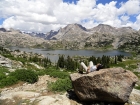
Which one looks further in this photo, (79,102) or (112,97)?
(79,102)

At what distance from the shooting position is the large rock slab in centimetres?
1378

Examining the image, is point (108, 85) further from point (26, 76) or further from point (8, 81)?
point (8, 81)

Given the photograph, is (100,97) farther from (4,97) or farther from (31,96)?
(4,97)

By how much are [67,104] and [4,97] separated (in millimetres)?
5766

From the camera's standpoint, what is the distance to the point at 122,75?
14.2 m

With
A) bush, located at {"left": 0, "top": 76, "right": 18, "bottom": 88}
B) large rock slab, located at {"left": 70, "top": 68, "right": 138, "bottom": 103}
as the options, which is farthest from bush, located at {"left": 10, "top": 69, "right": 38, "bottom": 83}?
large rock slab, located at {"left": 70, "top": 68, "right": 138, "bottom": 103}

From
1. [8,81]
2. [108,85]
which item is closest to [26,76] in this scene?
[8,81]

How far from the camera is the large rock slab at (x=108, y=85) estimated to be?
13781 mm

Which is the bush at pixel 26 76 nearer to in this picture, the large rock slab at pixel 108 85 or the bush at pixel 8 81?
the bush at pixel 8 81

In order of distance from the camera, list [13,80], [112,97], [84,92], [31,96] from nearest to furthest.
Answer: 1. [112,97]
2. [84,92]
3. [31,96]
4. [13,80]

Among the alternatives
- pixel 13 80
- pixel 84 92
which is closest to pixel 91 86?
pixel 84 92

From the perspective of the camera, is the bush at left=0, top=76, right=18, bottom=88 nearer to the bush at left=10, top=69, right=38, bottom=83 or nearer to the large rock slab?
the bush at left=10, top=69, right=38, bottom=83

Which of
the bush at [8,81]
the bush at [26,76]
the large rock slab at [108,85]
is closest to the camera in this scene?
the large rock slab at [108,85]

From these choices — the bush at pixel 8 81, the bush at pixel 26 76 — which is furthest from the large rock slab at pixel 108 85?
the bush at pixel 8 81
